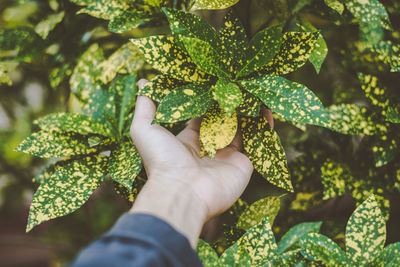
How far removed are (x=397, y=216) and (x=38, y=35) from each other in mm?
1920

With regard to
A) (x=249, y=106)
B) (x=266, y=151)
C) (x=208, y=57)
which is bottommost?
(x=266, y=151)

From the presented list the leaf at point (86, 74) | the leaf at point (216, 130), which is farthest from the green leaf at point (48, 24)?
the leaf at point (216, 130)

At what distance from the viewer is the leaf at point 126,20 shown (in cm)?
104

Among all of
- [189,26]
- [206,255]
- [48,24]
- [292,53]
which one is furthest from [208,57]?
[48,24]

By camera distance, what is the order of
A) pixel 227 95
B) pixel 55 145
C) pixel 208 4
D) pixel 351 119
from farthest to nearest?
pixel 351 119 < pixel 55 145 < pixel 208 4 < pixel 227 95

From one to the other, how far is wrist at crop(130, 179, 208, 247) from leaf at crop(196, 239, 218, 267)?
72 millimetres

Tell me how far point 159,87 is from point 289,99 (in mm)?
352

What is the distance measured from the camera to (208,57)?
0.84m

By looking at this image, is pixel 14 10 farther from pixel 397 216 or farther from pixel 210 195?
pixel 397 216

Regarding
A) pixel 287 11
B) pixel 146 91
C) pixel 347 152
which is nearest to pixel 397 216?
pixel 347 152

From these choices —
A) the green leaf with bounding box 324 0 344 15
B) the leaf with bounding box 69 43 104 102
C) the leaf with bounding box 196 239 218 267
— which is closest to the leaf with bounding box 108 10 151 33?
the leaf with bounding box 69 43 104 102

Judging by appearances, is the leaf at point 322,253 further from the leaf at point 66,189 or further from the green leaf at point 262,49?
the leaf at point 66,189

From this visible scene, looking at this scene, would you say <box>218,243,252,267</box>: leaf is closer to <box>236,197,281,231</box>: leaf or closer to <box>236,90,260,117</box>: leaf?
<box>236,197,281,231</box>: leaf

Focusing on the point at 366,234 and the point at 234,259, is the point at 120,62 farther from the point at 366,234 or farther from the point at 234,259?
the point at 366,234
